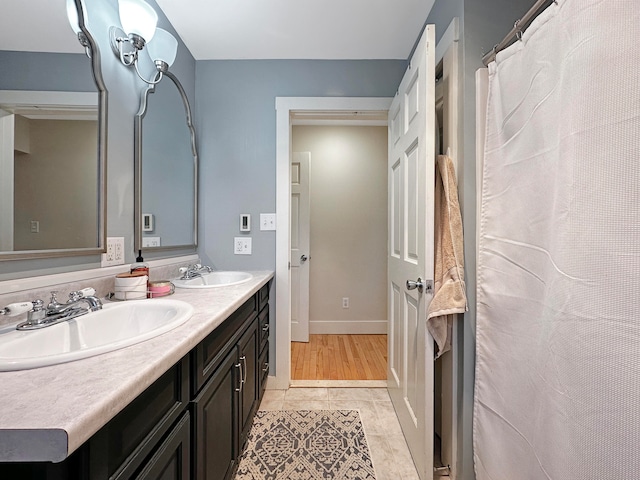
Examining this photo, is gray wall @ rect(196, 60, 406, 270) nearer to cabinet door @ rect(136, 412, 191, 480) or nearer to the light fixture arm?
the light fixture arm

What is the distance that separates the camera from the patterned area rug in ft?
4.63

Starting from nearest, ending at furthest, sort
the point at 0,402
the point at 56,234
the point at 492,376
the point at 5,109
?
the point at 0,402 < the point at 5,109 < the point at 56,234 < the point at 492,376

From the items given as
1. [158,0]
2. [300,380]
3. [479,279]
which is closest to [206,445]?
[479,279]

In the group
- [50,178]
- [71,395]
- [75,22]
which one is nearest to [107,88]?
[75,22]

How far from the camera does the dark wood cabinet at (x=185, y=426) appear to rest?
50 cm

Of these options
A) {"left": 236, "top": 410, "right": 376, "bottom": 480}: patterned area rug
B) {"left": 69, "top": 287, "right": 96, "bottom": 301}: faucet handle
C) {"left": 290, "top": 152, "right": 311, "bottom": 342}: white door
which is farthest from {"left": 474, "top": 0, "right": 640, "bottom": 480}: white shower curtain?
{"left": 290, "top": 152, "right": 311, "bottom": 342}: white door

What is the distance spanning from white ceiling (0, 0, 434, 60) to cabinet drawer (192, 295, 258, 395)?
5.49 ft

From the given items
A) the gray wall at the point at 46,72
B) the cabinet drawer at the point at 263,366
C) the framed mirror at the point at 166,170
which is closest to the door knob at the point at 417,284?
the cabinet drawer at the point at 263,366

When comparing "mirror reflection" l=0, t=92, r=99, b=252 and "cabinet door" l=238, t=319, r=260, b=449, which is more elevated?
"mirror reflection" l=0, t=92, r=99, b=252

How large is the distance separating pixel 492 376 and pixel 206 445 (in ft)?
3.52

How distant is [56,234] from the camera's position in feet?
3.38

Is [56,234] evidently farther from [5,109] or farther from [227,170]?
[227,170]

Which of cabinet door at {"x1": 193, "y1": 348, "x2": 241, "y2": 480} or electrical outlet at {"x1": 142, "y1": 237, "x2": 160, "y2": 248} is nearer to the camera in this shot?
cabinet door at {"x1": 193, "y1": 348, "x2": 241, "y2": 480}

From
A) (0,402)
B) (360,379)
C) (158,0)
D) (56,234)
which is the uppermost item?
(158,0)
